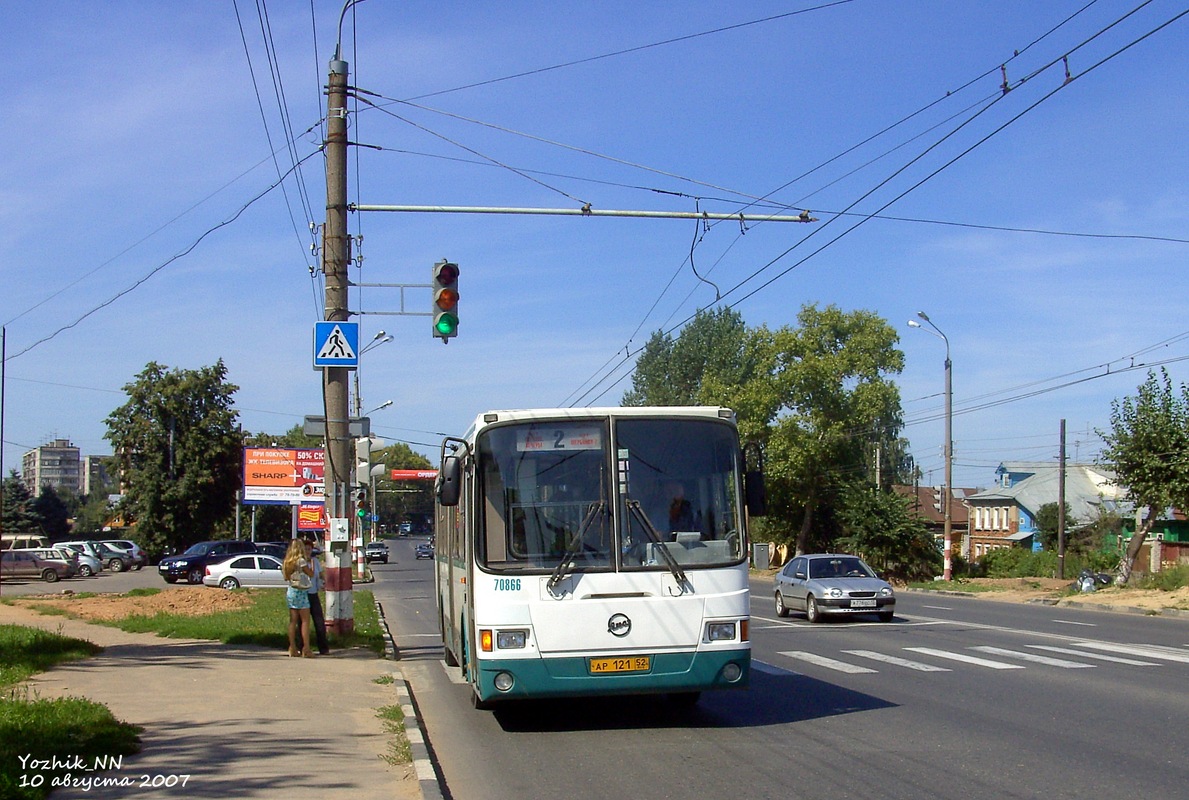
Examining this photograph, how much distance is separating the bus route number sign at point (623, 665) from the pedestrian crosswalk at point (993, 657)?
5916 millimetres

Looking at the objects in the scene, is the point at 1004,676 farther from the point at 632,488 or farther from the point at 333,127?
the point at 333,127

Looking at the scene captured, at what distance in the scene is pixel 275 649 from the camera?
1655 centimetres

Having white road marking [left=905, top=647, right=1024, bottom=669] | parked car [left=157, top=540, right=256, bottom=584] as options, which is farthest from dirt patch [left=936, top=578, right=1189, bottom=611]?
parked car [left=157, top=540, right=256, bottom=584]

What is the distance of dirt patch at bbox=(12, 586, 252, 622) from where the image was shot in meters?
25.0

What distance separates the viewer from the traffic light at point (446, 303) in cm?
1484

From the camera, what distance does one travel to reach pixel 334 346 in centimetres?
1608

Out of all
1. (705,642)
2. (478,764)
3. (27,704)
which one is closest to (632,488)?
(705,642)

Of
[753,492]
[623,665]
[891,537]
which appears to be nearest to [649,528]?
[753,492]

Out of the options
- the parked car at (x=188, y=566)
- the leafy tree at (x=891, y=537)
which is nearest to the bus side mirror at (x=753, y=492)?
the parked car at (x=188, y=566)

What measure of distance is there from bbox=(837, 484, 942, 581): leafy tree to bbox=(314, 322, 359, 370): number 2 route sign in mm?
37636

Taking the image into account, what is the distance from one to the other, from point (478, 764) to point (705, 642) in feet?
7.23

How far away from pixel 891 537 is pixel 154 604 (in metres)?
32.3

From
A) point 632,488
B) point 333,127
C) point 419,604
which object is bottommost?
point 419,604

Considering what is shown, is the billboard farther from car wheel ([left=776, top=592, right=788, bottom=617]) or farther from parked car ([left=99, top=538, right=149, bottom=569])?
car wheel ([left=776, top=592, right=788, bottom=617])
